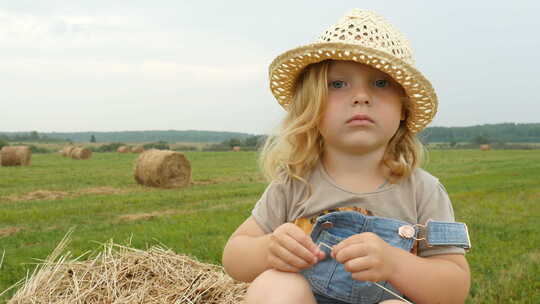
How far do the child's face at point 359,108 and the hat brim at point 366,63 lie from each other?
61 mm

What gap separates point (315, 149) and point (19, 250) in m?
4.08

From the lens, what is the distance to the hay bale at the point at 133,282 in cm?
300

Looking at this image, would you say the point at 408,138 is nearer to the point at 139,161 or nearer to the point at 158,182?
the point at 158,182

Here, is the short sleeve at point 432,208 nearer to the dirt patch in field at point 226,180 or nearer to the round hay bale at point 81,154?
the dirt patch in field at point 226,180

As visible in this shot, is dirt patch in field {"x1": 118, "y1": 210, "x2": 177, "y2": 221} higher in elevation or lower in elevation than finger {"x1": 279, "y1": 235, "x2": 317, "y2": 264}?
lower

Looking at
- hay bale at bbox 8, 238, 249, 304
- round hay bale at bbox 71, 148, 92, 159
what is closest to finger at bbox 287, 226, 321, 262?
hay bale at bbox 8, 238, 249, 304

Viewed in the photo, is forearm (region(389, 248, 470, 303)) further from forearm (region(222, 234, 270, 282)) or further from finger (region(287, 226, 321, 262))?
forearm (region(222, 234, 270, 282))

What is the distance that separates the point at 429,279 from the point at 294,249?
507 mm

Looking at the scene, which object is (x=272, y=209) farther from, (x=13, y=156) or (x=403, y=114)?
(x=13, y=156)

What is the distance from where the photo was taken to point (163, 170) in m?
13.0

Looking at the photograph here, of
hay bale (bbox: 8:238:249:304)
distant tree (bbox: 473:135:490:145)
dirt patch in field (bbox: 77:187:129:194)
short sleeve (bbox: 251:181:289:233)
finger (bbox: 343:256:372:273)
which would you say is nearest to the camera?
finger (bbox: 343:256:372:273)

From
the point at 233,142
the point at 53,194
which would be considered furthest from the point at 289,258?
the point at 233,142

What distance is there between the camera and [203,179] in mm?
14516

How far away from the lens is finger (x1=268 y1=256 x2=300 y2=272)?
1.88 m
